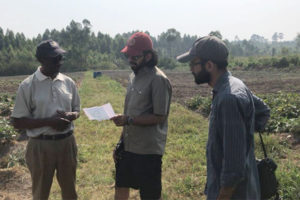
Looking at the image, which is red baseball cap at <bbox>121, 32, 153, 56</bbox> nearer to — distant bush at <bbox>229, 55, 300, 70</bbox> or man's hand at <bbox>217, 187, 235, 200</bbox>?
man's hand at <bbox>217, 187, 235, 200</bbox>

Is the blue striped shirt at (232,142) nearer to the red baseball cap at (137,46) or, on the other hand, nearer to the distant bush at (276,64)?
the red baseball cap at (137,46)

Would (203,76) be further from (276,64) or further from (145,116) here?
(276,64)

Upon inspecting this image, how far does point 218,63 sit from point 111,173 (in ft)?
11.8

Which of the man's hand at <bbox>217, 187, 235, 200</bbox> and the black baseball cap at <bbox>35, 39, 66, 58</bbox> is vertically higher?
the black baseball cap at <bbox>35, 39, 66, 58</bbox>

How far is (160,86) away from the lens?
278cm

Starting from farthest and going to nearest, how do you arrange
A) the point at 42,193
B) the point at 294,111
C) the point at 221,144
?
the point at 294,111, the point at 42,193, the point at 221,144

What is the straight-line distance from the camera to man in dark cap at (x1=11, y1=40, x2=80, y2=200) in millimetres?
2900

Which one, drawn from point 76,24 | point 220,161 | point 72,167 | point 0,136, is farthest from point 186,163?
point 76,24

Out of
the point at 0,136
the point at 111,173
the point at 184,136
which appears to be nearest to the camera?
the point at 111,173

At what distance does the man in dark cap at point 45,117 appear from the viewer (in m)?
2.90

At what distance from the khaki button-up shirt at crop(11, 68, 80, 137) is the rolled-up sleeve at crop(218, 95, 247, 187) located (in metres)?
1.84

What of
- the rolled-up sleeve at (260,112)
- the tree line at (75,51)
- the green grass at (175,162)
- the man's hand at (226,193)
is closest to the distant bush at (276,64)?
the tree line at (75,51)

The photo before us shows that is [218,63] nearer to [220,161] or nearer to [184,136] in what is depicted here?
[220,161]

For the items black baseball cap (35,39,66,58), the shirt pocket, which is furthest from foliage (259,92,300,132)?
black baseball cap (35,39,66,58)
